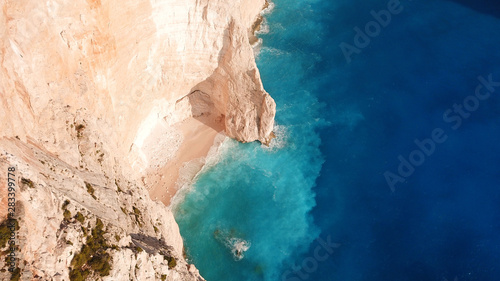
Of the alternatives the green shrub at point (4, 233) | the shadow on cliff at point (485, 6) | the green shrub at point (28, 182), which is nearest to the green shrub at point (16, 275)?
the green shrub at point (4, 233)

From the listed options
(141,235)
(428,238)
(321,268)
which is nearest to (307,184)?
(321,268)

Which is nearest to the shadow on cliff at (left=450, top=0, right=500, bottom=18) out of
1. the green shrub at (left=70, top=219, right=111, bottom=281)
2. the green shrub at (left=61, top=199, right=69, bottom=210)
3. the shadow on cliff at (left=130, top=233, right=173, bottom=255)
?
the shadow on cliff at (left=130, top=233, right=173, bottom=255)

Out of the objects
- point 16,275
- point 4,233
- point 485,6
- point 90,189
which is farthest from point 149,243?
point 485,6

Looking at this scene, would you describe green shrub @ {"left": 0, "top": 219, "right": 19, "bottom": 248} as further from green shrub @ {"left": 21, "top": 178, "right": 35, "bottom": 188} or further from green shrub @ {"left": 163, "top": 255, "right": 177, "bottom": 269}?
green shrub @ {"left": 163, "top": 255, "right": 177, "bottom": 269}

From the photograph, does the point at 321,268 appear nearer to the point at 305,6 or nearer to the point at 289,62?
the point at 289,62

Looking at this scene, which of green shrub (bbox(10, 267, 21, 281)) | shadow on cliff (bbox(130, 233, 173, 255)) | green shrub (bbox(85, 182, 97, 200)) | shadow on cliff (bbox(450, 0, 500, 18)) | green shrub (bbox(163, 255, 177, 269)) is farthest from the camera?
shadow on cliff (bbox(450, 0, 500, 18))
